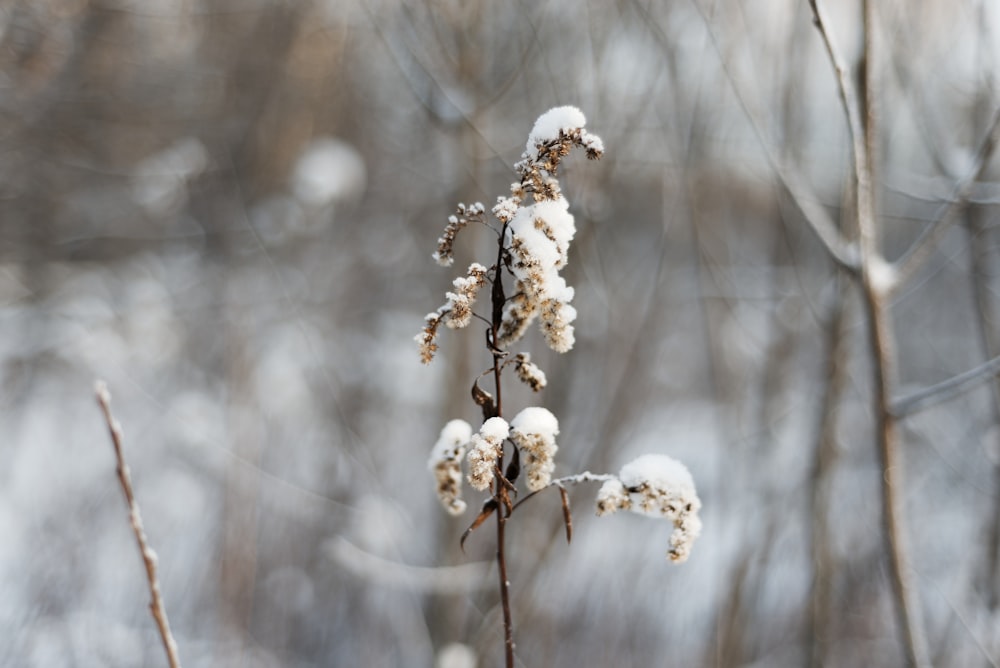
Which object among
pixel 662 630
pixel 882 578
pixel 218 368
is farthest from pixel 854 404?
pixel 218 368

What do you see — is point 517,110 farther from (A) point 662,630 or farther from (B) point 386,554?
(A) point 662,630

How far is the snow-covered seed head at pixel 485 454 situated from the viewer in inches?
18.9

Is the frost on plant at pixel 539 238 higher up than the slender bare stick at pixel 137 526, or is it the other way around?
the frost on plant at pixel 539 238

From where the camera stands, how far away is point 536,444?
53cm

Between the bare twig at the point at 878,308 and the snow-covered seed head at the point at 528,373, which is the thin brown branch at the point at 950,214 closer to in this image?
the bare twig at the point at 878,308

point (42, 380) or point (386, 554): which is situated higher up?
point (42, 380)

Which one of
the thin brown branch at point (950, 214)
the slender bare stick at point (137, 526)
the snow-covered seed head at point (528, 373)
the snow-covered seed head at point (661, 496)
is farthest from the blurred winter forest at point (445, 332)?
the slender bare stick at point (137, 526)

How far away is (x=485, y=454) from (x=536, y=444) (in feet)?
0.20

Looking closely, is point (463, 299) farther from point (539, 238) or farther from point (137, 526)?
point (137, 526)

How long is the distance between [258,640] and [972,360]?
5.23 meters

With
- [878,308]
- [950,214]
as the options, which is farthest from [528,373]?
[950,214]

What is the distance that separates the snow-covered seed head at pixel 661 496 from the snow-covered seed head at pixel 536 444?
0.08 m

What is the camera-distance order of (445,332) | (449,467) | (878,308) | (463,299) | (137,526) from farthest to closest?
(445,332)
(878,308)
(449,467)
(463,299)
(137,526)

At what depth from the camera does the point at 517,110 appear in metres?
2.02
